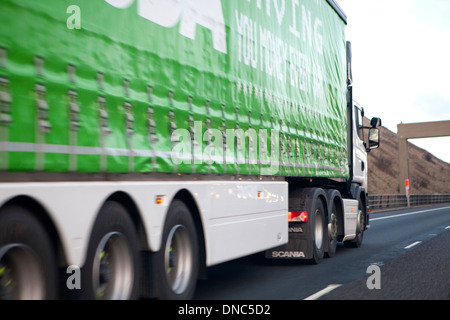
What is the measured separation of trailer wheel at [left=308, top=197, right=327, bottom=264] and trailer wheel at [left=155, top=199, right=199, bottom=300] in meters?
4.60

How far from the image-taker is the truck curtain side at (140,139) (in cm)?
432

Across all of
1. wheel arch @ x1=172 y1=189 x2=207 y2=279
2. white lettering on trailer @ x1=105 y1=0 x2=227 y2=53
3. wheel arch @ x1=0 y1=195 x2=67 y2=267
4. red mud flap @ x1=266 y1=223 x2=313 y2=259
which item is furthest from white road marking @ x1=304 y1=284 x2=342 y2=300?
wheel arch @ x1=0 y1=195 x2=67 y2=267

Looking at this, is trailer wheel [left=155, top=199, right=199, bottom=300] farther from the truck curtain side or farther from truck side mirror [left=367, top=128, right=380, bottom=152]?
truck side mirror [left=367, top=128, right=380, bottom=152]

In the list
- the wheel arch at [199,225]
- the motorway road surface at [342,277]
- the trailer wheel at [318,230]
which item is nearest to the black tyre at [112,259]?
the wheel arch at [199,225]

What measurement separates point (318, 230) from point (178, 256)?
18.7ft

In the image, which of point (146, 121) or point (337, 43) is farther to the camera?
point (337, 43)

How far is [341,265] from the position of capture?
37.8 ft

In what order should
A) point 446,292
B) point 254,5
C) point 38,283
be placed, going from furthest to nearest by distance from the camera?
1. point 254,5
2. point 446,292
3. point 38,283

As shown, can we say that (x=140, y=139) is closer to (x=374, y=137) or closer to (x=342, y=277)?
(x=342, y=277)

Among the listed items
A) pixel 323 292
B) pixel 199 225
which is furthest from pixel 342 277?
pixel 199 225

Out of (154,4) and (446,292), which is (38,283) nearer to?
(154,4)

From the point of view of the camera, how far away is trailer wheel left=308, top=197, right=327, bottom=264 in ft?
37.0
